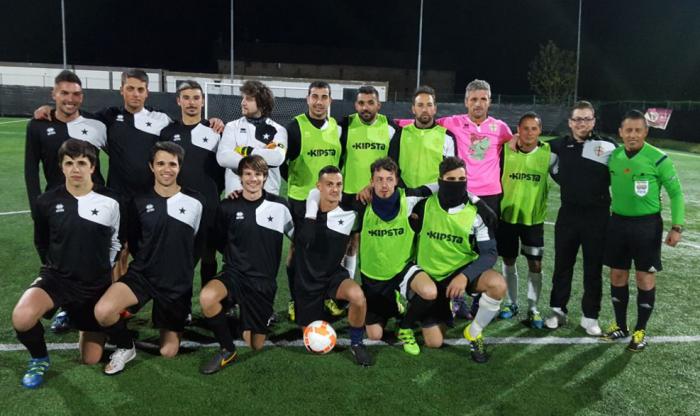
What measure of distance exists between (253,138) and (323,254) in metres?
1.17

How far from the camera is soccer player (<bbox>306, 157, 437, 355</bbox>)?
4.15 metres

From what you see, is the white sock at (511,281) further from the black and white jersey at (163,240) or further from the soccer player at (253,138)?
the black and white jersey at (163,240)

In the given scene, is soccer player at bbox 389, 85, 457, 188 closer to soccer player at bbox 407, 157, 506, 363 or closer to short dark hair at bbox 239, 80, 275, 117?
soccer player at bbox 407, 157, 506, 363

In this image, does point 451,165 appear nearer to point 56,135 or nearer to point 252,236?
point 252,236

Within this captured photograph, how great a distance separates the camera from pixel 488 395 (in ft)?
11.0

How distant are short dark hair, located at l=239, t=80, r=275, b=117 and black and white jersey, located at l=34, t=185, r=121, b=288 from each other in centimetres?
144

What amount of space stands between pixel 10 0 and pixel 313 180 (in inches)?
2411

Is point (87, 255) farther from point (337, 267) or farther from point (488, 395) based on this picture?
point (488, 395)

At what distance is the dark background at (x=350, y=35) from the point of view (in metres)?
43.9

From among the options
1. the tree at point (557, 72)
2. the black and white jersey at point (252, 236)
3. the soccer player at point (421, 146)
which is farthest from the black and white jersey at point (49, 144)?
the tree at point (557, 72)

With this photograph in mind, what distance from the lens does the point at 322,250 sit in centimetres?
418

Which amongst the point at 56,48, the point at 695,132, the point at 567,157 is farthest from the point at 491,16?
the point at 567,157

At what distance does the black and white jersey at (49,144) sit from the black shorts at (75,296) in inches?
35.8

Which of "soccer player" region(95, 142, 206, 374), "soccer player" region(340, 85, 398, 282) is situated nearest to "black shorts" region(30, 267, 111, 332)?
"soccer player" region(95, 142, 206, 374)
